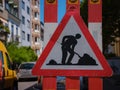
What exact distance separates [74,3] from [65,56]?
681mm

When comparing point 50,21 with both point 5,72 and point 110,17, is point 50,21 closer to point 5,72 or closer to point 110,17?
point 5,72

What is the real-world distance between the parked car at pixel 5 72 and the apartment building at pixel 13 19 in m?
41.3

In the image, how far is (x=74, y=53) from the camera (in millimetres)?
5441

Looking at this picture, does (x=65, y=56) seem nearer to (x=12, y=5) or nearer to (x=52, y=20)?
(x=52, y=20)

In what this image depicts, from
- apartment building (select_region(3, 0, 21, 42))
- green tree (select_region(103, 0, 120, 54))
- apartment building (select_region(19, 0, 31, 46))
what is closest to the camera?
green tree (select_region(103, 0, 120, 54))

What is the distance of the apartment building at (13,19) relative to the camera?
186 feet

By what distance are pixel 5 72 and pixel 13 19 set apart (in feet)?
157

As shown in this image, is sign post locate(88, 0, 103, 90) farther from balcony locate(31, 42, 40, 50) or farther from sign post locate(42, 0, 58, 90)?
balcony locate(31, 42, 40, 50)

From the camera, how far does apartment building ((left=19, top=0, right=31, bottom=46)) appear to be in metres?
67.4

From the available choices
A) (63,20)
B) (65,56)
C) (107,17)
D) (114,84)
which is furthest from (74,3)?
(107,17)

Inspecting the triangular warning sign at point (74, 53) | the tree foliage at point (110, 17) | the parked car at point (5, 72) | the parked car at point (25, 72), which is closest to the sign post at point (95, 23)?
the triangular warning sign at point (74, 53)

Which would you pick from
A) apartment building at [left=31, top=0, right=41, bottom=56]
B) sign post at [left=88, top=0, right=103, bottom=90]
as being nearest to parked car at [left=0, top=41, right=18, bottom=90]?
sign post at [left=88, top=0, right=103, bottom=90]

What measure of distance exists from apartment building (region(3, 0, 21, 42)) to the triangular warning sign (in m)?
50.0

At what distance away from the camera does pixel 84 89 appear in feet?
43.2
